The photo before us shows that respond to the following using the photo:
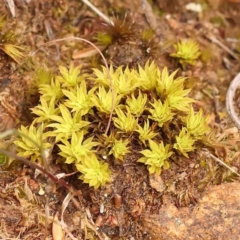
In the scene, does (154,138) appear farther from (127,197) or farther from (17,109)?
(17,109)

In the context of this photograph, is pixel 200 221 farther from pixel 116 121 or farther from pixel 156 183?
pixel 116 121

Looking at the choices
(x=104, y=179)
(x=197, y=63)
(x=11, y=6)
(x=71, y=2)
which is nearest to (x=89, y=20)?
(x=71, y=2)

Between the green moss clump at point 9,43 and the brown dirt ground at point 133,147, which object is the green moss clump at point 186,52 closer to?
the brown dirt ground at point 133,147

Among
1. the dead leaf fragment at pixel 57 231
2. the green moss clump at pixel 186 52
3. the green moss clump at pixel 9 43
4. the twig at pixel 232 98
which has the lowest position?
the dead leaf fragment at pixel 57 231

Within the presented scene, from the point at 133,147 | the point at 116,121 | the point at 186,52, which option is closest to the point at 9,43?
the point at 116,121

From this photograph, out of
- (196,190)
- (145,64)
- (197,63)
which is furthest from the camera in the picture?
(197,63)

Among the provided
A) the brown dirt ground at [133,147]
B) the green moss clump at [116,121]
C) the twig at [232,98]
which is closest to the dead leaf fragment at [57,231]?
the brown dirt ground at [133,147]

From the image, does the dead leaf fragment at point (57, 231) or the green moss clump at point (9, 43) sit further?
the green moss clump at point (9, 43)
